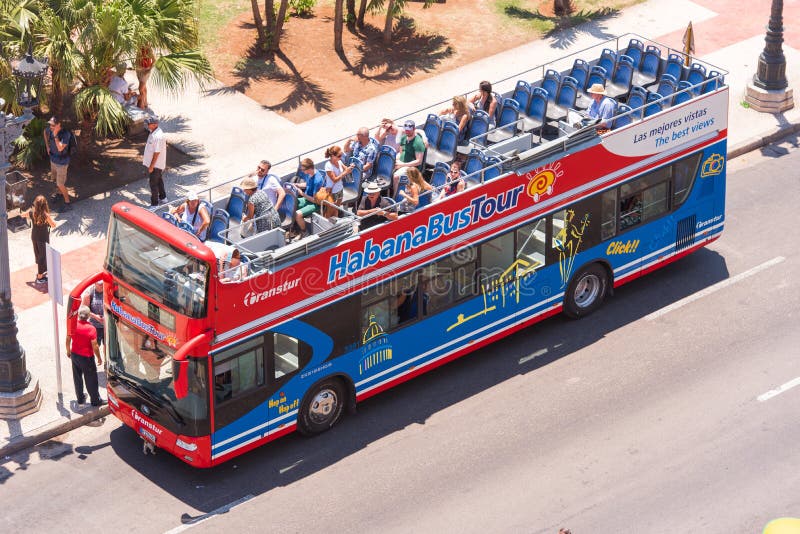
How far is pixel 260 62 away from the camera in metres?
31.9

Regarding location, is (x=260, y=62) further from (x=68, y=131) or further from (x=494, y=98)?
(x=494, y=98)

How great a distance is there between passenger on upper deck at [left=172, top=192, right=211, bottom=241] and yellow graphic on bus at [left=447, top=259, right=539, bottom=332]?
404 cm

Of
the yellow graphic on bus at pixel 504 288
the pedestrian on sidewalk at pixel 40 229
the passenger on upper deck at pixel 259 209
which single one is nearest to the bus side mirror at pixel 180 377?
the passenger on upper deck at pixel 259 209

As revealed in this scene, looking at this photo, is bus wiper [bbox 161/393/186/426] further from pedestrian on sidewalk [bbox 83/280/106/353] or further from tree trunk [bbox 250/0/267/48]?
tree trunk [bbox 250/0/267/48]

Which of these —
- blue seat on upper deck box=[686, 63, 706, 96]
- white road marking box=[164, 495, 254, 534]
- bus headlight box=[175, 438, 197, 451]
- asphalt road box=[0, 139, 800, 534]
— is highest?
blue seat on upper deck box=[686, 63, 706, 96]

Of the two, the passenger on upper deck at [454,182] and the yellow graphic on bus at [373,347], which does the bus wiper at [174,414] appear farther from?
the passenger on upper deck at [454,182]

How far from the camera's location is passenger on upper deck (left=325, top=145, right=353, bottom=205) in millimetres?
22109

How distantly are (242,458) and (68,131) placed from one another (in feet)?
27.1

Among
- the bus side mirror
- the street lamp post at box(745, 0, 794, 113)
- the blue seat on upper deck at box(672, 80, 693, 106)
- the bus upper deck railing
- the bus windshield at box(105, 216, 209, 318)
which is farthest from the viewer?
the street lamp post at box(745, 0, 794, 113)

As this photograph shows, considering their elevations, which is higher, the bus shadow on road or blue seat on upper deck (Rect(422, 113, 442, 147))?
blue seat on upper deck (Rect(422, 113, 442, 147))

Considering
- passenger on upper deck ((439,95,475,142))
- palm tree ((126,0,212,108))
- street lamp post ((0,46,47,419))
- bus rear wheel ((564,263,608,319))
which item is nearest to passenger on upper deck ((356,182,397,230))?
passenger on upper deck ((439,95,475,142))

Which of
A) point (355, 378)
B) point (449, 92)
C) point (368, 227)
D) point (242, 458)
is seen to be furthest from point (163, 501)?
point (449, 92)

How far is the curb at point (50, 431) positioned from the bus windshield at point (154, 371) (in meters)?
1.34

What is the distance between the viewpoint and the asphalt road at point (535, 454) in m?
19.8
